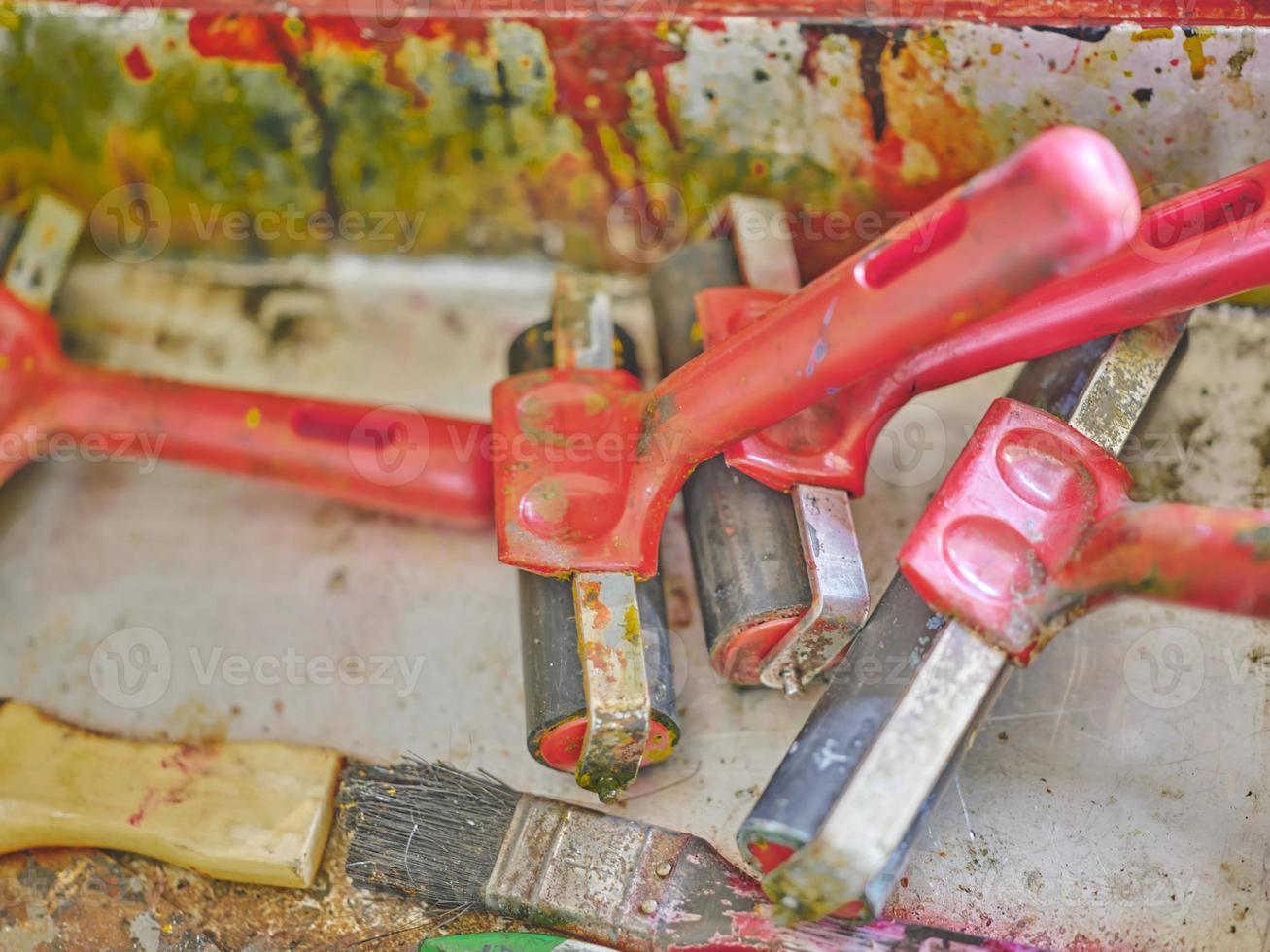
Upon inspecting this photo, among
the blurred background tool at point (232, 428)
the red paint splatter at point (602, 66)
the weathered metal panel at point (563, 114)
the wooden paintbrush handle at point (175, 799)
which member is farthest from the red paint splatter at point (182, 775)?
the red paint splatter at point (602, 66)

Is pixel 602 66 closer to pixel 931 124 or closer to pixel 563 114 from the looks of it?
pixel 563 114

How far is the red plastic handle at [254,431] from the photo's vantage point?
139 centimetres

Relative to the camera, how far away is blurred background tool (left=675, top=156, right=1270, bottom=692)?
1109 millimetres

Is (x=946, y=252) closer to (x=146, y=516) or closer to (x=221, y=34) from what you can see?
(x=221, y=34)

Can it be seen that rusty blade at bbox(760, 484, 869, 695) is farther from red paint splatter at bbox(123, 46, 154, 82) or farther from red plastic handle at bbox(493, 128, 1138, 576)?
red paint splatter at bbox(123, 46, 154, 82)

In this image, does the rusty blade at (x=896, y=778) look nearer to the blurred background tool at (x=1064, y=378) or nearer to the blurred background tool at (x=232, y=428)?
the blurred background tool at (x=1064, y=378)

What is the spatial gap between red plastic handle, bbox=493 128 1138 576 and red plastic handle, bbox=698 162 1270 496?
9 cm

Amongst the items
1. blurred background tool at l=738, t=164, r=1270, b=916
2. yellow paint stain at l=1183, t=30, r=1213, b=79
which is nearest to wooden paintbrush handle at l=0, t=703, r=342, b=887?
blurred background tool at l=738, t=164, r=1270, b=916

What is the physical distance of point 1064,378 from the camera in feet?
3.98

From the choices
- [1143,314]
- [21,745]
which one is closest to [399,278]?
[21,745]

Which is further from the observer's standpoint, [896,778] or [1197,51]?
[1197,51]

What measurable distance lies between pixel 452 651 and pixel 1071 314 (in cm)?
81

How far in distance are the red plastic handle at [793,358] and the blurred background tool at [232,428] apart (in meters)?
0.16

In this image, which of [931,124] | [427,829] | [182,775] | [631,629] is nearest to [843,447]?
[631,629]
